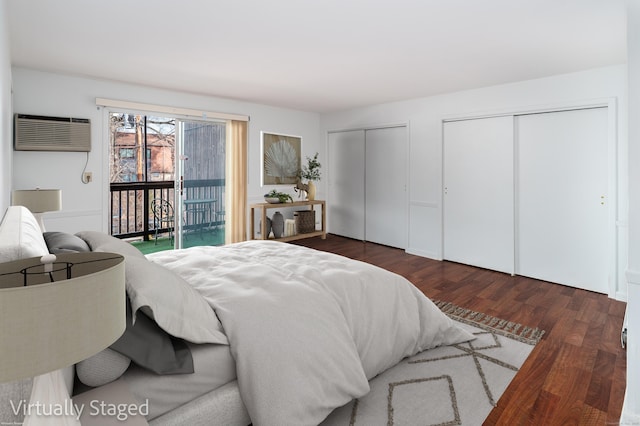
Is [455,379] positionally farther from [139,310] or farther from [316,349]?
[139,310]

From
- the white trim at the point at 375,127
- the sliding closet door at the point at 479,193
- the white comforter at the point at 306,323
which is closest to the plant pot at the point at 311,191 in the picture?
the white trim at the point at 375,127

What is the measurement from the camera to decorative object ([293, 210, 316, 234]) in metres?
6.20

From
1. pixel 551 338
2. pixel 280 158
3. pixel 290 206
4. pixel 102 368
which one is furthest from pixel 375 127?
pixel 102 368

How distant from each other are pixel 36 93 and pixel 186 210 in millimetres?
2125

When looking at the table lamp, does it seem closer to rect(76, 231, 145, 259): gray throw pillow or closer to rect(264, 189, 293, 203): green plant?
rect(76, 231, 145, 259): gray throw pillow

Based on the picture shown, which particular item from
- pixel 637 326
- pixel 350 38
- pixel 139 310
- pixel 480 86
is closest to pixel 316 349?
pixel 139 310

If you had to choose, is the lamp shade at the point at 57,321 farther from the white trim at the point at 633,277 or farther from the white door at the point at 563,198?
the white door at the point at 563,198

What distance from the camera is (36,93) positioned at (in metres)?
3.89

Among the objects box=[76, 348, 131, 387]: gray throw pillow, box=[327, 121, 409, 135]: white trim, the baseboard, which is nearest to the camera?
box=[76, 348, 131, 387]: gray throw pillow

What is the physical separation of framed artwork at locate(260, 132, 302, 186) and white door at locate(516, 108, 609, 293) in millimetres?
3439

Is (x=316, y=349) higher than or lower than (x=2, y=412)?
lower

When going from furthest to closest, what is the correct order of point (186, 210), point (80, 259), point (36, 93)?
point (186, 210)
point (36, 93)
point (80, 259)

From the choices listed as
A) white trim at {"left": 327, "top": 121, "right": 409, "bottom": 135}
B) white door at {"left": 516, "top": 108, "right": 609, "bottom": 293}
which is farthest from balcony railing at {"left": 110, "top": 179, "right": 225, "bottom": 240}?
white door at {"left": 516, "top": 108, "right": 609, "bottom": 293}

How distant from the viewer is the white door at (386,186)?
5613 millimetres
